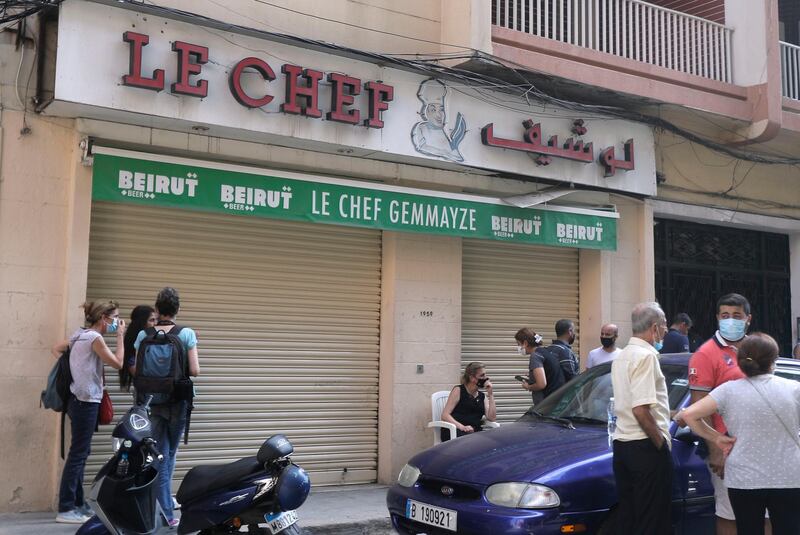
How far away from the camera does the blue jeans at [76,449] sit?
23.6 ft

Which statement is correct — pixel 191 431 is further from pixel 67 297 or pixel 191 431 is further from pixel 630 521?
pixel 630 521

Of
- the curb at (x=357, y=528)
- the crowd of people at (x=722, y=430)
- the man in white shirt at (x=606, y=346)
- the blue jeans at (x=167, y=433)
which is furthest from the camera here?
the man in white shirt at (x=606, y=346)

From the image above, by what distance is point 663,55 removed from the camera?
39.3ft

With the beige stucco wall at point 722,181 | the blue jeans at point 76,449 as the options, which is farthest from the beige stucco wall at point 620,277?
the blue jeans at point 76,449

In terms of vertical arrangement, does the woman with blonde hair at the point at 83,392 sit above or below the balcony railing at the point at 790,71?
below

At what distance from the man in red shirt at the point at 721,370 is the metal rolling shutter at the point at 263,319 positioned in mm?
4787

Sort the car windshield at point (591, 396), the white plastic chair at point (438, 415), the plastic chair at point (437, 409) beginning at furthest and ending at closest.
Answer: the plastic chair at point (437, 409), the white plastic chair at point (438, 415), the car windshield at point (591, 396)

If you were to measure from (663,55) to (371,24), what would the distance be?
445 centimetres

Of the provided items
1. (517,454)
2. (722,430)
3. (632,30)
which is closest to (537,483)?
(517,454)

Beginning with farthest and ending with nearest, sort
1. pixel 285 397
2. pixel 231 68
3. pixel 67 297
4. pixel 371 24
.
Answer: pixel 371 24, pixel 285 397, pixel 231 68, pixel 67 297

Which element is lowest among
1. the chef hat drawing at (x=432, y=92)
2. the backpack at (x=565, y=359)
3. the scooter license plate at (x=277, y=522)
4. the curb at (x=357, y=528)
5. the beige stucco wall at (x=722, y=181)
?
the curb at (x=357, y=528)

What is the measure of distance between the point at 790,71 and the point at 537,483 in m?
10.3

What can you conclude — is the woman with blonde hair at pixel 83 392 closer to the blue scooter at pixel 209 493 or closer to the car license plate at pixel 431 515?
the blue scooter at pixel 209 493

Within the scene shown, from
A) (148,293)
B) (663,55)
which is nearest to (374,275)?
(148,293)
